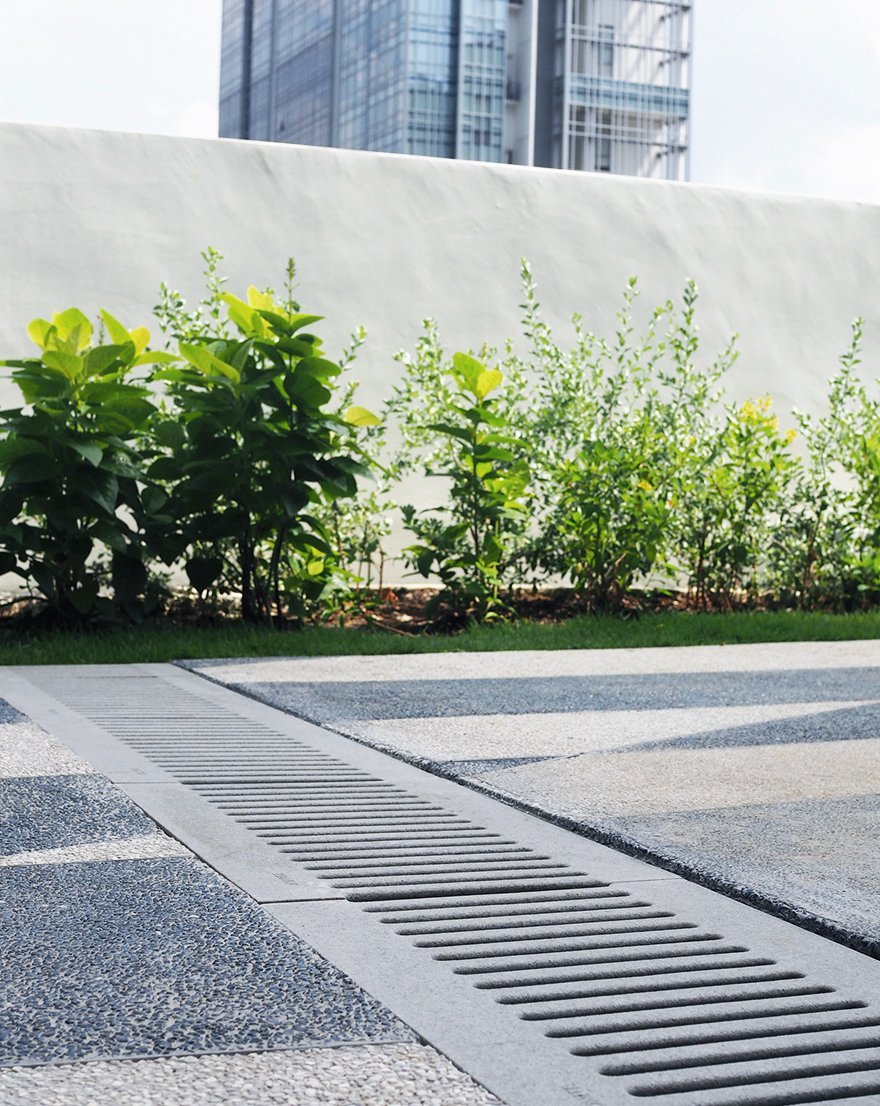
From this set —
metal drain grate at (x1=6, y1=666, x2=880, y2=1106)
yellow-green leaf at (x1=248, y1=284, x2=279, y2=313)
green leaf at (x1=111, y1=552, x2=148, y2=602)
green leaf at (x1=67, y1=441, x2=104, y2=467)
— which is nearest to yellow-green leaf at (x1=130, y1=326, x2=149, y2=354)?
yellow-green leaf at (x1=248, y1=284, x2=279, y2=313)

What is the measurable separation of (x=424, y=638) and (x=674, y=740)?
2860 millimetres

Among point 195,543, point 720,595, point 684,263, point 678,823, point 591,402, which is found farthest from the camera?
point 684,263

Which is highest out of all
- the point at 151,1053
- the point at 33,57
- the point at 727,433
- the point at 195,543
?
the point at 33,57

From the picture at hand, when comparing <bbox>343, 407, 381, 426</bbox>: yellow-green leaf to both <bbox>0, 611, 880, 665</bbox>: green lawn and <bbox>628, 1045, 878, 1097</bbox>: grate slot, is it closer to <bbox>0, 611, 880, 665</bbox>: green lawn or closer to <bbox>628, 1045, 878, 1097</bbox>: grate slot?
<bbox>0, 611, 880, 665</bbox>: green lawn

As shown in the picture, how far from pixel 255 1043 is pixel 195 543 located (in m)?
5.49

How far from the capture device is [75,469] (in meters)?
6.88

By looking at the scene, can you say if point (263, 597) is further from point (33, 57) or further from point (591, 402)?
point (33, 57)

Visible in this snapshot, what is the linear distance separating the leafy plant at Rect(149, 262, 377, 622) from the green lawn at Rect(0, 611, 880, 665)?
446 mm

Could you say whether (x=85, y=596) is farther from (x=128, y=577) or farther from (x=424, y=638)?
(x=424, y=638)

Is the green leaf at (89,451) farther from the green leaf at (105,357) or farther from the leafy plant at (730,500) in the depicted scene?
the leafy plant at (730,500)

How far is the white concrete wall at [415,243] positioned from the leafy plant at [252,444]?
1.62 m

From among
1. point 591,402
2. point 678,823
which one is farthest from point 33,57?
point 678,823

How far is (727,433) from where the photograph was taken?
8.72m

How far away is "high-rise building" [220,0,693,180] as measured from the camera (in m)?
88.6
